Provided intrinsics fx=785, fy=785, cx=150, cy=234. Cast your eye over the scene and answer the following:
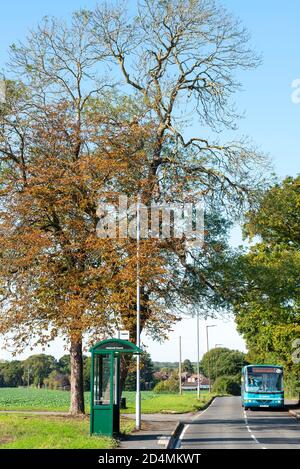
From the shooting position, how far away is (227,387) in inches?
4737

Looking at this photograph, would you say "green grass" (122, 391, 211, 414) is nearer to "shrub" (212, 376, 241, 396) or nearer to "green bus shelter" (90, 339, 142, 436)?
"green bus shelter" (90, 339, 142, 436)

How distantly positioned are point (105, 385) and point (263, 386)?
2766 centimetres

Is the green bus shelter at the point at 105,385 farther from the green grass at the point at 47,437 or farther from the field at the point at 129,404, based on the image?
the field at the point at 129,404

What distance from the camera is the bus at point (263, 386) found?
5128 cm

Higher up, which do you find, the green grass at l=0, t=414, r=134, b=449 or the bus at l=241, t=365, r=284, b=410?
the bus at l=241, t=365, r=284, b=410

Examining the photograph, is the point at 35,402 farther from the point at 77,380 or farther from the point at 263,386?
the point at 77,380

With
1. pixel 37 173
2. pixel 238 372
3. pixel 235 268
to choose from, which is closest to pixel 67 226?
pixel 37 173

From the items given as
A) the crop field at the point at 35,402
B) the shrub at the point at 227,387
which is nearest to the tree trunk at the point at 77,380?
the crop field at the point at 35,402

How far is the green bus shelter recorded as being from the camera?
25.0 m

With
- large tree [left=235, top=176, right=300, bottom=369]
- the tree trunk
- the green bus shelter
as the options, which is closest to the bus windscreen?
large tree [left=235, top=176, right=300, bottom=369]

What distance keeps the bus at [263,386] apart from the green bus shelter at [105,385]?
26489 millimetres

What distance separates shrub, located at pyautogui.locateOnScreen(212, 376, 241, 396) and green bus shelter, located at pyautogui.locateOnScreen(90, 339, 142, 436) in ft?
316

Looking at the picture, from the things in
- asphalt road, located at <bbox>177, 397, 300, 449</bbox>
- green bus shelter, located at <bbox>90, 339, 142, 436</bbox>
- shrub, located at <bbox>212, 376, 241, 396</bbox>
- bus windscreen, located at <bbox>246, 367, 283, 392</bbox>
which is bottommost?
asphalt road, located at <bbox>177, 397, 300, 449</bbox>

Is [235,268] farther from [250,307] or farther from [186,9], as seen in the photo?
[186,9]
